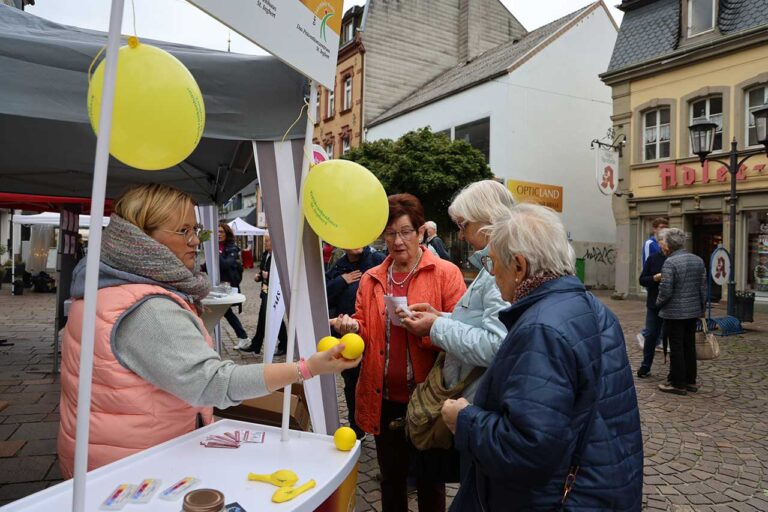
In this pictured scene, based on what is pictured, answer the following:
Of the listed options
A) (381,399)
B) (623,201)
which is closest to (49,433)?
(381,399)

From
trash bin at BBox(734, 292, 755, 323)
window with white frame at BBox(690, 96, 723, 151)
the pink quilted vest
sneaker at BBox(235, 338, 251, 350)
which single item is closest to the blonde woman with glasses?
the pink quilted vest

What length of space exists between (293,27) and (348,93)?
26200mm

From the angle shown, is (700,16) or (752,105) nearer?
(752,105)

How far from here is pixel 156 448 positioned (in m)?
1.57

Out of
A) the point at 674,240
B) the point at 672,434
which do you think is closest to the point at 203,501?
the point at 672,434

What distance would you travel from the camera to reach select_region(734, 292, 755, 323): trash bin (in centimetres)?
1020

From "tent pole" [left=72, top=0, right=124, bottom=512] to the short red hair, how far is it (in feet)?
5.44

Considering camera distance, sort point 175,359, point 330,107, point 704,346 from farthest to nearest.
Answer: point 330,107
point 704,346
point 175,359

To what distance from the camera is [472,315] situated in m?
2.14

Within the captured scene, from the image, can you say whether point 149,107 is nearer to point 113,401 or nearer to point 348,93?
point 113,401

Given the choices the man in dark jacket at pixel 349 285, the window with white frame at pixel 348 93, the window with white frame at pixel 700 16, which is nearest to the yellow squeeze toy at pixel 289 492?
the man in dark jacket at pixel 349 285

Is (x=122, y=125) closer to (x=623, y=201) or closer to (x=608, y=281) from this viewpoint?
(x=623, y=201)

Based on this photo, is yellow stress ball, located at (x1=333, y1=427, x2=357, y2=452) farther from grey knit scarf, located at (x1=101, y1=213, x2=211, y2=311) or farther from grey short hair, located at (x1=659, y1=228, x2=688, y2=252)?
grey short hair, located at (x1=659, y1=228, x2=688, y2=252)

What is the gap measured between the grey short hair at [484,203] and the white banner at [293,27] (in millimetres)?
778
